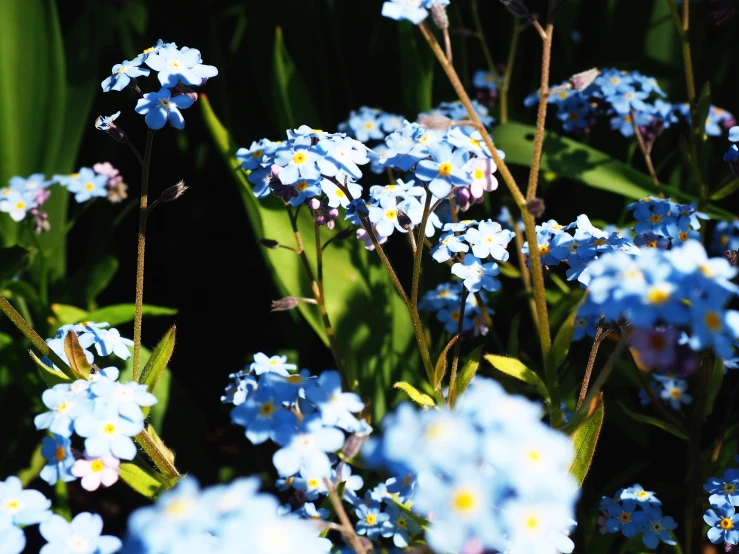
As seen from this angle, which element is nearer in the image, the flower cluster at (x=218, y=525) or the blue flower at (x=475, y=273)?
the flower cluster at (x=218, y=525)

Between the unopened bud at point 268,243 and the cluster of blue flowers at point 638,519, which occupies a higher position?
the unopened bud at point 268,243

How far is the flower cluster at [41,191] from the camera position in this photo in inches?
86.9

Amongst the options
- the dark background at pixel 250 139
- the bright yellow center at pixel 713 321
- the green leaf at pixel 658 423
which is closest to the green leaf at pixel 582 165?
the dark background at pixel 250 139

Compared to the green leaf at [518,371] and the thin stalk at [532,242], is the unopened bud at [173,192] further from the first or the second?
the green leaf at [518,371]

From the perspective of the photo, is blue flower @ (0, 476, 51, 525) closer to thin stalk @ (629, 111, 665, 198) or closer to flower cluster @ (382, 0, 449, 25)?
flower cluster @ (382, 0, 449, 25)

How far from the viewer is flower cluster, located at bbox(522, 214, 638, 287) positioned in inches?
56.8

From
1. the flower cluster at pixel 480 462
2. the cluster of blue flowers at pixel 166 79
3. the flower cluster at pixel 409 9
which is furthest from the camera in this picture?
the cluster of blue flowers at pixel 166 79

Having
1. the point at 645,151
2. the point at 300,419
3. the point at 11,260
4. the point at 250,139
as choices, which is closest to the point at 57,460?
the point at 300,419

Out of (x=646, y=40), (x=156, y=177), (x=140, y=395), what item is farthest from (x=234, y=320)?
(x=646, y=40)

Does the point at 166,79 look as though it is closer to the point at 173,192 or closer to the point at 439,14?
the point at 173,192

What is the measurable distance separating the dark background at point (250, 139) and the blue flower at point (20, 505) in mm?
967

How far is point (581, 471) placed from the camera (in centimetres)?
142

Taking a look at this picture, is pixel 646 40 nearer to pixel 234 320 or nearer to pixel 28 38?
pixel 234 320

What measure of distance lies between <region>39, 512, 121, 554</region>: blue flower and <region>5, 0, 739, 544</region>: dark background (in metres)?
1.06
